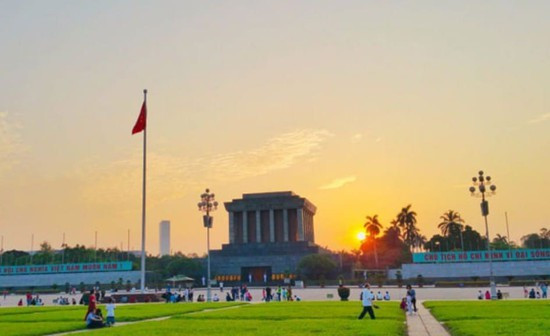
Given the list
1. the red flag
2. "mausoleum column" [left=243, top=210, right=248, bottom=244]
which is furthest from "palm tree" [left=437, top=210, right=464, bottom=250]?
the red flag

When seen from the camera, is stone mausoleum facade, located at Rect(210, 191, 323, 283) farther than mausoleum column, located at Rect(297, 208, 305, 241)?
No

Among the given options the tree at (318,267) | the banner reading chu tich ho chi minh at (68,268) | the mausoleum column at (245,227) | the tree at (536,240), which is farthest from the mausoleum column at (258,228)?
the tree at (536,240)

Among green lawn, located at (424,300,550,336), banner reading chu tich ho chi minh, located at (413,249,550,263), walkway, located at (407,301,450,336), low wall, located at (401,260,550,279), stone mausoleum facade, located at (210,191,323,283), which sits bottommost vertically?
walkway, located at (407,301,450,336)

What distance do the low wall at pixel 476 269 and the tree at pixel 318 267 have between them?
12744mm

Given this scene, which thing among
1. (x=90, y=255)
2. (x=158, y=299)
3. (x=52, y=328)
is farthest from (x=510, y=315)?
(x=90, y=255)

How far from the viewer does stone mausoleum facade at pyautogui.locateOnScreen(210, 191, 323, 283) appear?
11231 centimetres

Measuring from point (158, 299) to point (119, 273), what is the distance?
220 feet

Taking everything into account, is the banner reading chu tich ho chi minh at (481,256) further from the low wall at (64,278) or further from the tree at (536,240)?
the low wall at (64,278)

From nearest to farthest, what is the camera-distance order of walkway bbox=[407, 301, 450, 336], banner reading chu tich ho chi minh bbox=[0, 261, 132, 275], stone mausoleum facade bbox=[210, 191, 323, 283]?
walkway bbox=[407, 301, 450, 336] < stone mausoleum facade bbox=[210, 191, 323, 283] < banner reading chu tich ho chi minh bbox=[0, 261, 132, 275]

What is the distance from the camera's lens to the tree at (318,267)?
328 ft

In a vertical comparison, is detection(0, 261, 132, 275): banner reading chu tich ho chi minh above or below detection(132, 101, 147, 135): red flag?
below

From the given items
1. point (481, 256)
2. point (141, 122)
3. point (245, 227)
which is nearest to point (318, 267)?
point (481, 256)

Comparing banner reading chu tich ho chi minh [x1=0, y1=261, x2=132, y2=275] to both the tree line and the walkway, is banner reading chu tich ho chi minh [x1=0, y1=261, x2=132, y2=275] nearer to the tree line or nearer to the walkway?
the tree line

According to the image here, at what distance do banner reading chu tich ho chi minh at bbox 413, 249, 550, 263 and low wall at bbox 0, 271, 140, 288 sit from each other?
56408 millimetres
